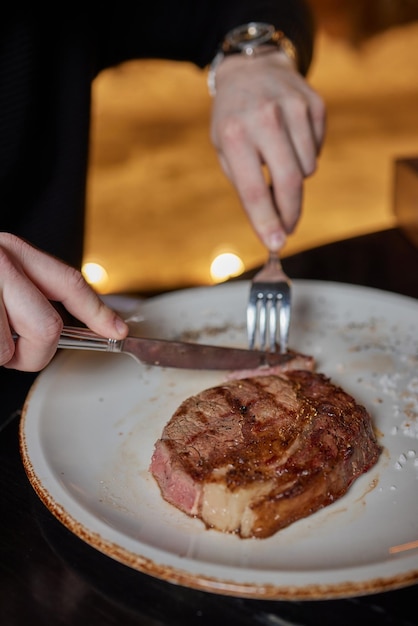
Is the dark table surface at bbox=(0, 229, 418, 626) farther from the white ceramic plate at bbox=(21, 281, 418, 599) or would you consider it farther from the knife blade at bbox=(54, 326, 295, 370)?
the knife blade at bbox=(54, 326, 295, 370)

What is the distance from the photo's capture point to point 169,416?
1.34 m

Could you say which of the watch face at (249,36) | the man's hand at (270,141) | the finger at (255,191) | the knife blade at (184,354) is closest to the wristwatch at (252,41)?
the watch face at (249,36)

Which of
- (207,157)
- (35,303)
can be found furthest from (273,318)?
(207,157)

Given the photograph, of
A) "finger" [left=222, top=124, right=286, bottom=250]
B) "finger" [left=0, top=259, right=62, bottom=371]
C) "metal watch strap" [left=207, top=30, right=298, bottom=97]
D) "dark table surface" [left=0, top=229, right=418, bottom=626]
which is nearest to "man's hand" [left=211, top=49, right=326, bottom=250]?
"finger" [left=222, top=124, right=286, bottom=250]

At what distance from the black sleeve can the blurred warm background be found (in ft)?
6.37

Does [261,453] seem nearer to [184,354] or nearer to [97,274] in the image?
[184,354]

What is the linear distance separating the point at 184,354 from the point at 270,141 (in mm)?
542

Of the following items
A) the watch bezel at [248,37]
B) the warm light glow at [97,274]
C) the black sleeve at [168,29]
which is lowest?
the warm light glow at [97,274]

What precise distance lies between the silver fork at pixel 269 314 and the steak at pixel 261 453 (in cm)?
24

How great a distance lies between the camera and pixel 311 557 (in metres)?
0.98

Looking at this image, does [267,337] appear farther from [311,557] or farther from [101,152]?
[101,152]

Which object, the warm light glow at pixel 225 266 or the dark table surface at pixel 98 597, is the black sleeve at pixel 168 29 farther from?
the warm light glow at pixel 225 266

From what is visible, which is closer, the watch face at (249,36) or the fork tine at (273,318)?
the fork tine at (273,318)

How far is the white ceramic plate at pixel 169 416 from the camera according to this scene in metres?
0.92
